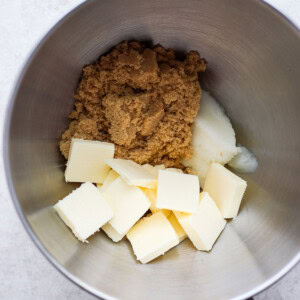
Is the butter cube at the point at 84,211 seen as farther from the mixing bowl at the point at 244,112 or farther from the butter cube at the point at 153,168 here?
the butter cube at the point at 153,168

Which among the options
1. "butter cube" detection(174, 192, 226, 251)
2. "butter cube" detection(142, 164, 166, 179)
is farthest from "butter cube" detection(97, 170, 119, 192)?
"butter cube" detection(174, 192, 226, 251)

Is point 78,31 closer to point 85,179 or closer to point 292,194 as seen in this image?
point 85,179

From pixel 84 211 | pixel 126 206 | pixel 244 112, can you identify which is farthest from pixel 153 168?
pixel 244 112

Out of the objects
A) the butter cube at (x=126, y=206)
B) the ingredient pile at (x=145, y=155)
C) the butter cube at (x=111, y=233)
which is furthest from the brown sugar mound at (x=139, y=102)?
the butter cube at (x=111, y=233)

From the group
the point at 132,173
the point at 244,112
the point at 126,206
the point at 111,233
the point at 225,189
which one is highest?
the point at 244,112

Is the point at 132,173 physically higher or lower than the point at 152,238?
higher

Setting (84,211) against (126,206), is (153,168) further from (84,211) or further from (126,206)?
(84,211)

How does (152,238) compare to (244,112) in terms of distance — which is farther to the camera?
(244,112)
